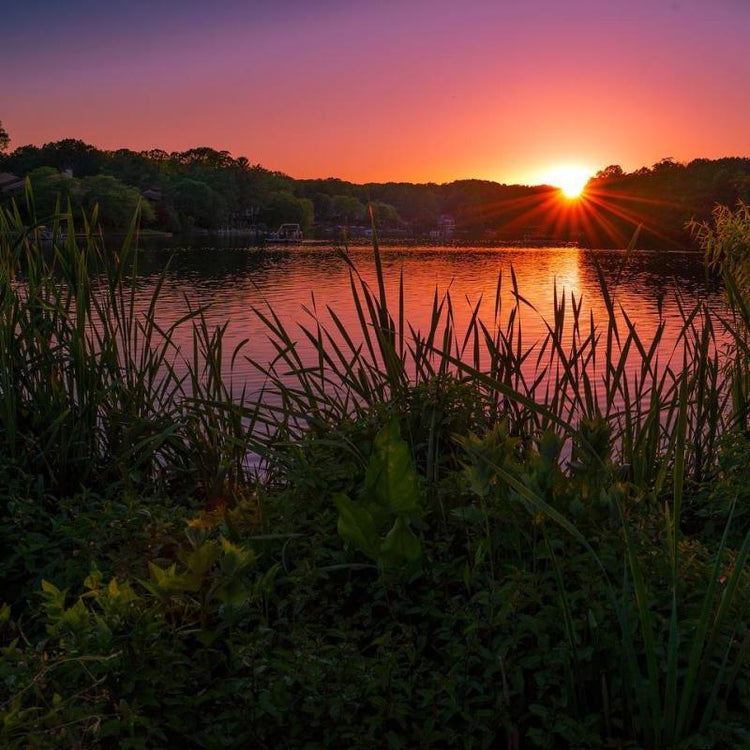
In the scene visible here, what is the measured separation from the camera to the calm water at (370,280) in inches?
1054

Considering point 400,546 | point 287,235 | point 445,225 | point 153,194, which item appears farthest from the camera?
point 445,225

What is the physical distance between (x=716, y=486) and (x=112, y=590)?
264 cm

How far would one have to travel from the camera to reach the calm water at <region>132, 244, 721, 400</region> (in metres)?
26.8

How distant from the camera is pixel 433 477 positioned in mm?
2736

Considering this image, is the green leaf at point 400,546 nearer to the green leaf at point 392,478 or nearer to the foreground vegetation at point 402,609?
the foreground vegetation at point 402,609

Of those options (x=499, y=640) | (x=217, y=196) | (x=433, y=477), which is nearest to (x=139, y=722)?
(x=499, y=640)

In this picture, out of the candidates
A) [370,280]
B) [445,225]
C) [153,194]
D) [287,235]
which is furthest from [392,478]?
[445,225]

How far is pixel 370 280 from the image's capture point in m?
47.3

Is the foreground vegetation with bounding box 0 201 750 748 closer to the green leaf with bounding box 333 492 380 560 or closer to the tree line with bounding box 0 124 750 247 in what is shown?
the green leaf with bounding box 333 492 380 560

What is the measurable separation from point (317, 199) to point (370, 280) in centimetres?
15201

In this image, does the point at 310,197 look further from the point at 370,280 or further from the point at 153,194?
the point at 370,280

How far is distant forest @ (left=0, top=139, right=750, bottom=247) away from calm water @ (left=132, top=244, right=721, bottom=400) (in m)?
8.84

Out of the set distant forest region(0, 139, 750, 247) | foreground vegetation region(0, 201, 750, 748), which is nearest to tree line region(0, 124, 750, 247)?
distant forest region(0, 139, 750, 247)

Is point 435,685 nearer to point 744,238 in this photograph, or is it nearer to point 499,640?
point 499,640
